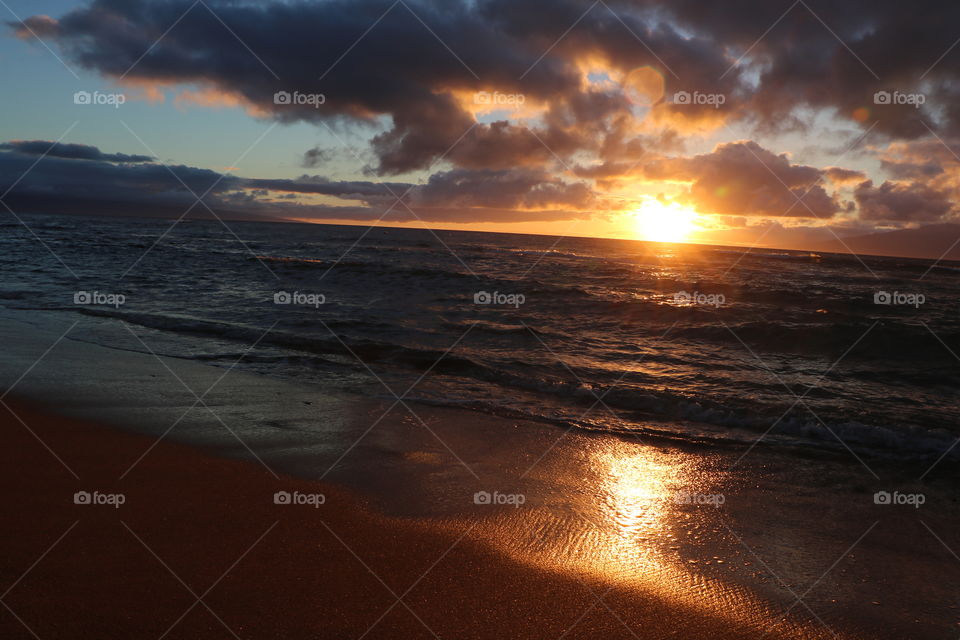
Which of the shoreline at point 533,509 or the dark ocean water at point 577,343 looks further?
the dark ocean water at point 577,343

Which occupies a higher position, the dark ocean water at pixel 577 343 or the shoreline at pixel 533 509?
the dark ocean water at pixel 577 343

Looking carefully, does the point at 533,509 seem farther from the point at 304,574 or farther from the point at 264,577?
the point at 264,577

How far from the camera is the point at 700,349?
13.0 meters

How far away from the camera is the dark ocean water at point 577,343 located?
7992 millimetres

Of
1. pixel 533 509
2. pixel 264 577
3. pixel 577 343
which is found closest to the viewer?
pixel 264 577

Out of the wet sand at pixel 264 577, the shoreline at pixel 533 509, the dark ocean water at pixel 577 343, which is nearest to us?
the wet sand at pixel 264 577

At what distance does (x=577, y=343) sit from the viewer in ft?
43.0

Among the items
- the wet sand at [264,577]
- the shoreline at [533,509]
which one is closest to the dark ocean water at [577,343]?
the shoreline at [533,509]

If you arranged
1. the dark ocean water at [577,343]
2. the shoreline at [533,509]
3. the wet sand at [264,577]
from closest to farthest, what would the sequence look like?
1. the wet sand at [264,577]
2. the shoreline at [533,509]
3. the dark ocean water at [577,343]

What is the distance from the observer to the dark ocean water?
799cm

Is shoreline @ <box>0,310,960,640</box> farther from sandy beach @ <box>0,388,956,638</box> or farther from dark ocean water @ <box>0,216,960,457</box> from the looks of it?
dark ocean water @ <box>0,216,960,457</box>

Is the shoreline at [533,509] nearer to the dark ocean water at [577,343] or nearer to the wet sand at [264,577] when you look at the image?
the wet sand at [264,577]

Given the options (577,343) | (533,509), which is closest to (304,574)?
(533,509)

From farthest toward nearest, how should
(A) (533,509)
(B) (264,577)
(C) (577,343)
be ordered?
(C) (577,343) → (A) (533,509) → (B) (264,577)
